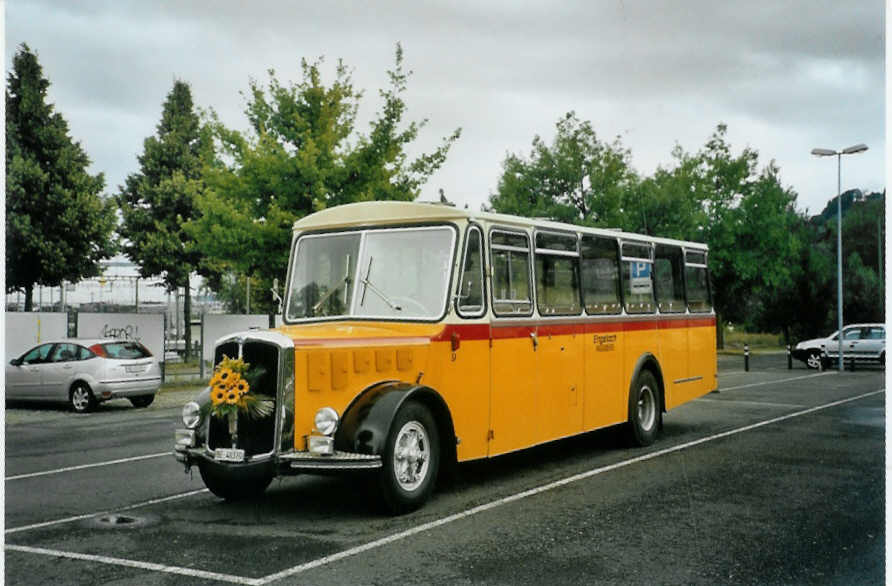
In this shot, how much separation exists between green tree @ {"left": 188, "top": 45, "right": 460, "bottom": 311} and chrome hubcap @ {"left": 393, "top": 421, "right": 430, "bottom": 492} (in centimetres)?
1413

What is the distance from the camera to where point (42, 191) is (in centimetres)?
2583

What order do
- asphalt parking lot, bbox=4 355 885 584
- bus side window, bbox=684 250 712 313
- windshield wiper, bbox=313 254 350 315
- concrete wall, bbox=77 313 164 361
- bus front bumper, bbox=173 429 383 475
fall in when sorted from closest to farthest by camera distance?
1. asphalt parking lot, bbox=4 355 885 584
2. bus front bumper, bbox=173 429 383 475
3. windshield wiper, bbox=313 254 350 315
4. bus side window, bbox=684 250 712 313
5. concrete wall, bbox=77 313 164 361

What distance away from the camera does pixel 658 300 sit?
13016 millimetres

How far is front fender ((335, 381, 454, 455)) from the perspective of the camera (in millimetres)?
7488

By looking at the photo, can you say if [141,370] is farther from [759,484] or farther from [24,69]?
[759,484]

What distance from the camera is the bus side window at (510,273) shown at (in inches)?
367

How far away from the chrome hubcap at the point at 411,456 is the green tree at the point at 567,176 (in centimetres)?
3324

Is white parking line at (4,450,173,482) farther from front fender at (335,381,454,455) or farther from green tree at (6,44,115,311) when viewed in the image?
green tree at (6,44,115,311)

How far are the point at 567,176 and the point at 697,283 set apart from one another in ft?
91.8

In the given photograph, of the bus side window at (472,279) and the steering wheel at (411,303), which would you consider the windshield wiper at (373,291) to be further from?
the bus side window at (472,279)

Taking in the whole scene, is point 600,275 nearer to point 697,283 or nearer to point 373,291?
point 697,283

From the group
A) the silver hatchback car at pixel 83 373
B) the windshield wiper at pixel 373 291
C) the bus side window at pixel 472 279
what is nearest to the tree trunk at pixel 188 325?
the silver hatchback car at pixel 83 373

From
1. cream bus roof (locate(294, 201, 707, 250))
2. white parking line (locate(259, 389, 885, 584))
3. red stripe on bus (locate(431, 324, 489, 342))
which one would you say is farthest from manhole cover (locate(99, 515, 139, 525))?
cream bus roof (locate(294, 201, 707, 250))

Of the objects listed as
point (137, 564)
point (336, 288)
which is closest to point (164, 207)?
point (336, 288)
